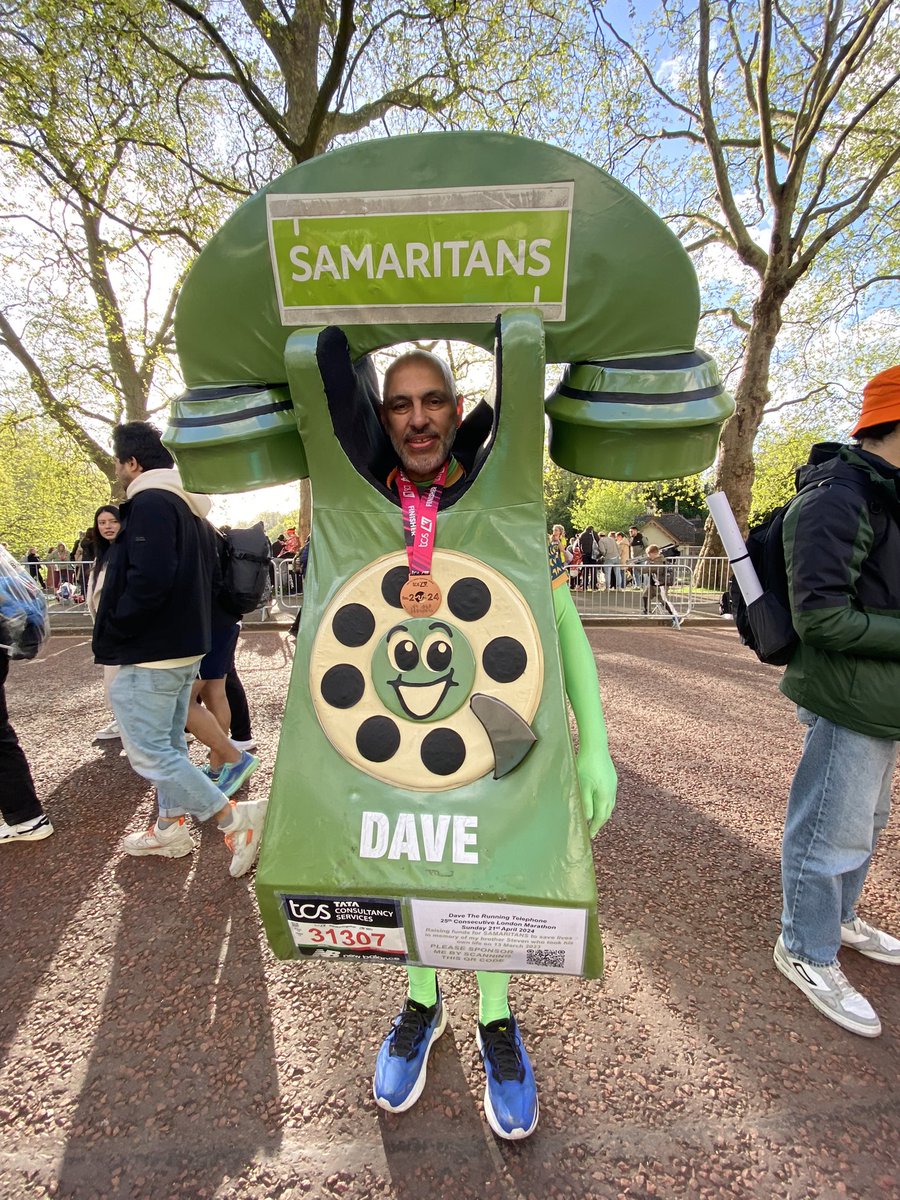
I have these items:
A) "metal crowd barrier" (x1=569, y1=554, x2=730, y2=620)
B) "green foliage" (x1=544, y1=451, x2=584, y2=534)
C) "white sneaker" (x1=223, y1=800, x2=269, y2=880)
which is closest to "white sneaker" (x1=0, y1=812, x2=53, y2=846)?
"white sneaker" (x1=223, y1=800, x2=269, y2=880)

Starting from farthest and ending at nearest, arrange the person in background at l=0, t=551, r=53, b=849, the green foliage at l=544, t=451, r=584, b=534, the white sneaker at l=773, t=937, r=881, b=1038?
the green foliage at l=544, t=451, r=584, b=534 → the person in background at l=0, t=551, r=53, b=849 → the white sneaker at l=773, t=937, r=881, b=1038

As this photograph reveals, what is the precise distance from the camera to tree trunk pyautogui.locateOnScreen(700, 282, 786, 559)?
11797mm

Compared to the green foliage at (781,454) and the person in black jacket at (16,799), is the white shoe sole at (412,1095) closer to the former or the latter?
the person in black jacket at (16,799)

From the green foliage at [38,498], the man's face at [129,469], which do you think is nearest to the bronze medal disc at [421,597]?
the man's face at [129,469]

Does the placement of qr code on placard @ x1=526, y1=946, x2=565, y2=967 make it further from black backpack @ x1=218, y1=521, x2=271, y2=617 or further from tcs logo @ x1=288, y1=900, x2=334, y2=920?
black backpack @ x1=218, y1=521, x2=271, y2=617

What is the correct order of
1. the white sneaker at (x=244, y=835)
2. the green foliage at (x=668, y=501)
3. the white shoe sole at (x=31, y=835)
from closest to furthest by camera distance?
the white sneaker at (x=244, y=835), the white shoe sole at (x=31, y=835), the green foliage at (x=668, y=501)

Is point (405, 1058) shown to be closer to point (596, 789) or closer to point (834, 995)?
point (596, 789)

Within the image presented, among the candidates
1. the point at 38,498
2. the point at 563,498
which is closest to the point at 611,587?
the point at 38,498

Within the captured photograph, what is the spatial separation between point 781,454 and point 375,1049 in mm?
28019

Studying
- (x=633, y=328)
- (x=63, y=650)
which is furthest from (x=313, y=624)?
(x=63, y=650)

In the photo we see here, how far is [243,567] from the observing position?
3.21 meters

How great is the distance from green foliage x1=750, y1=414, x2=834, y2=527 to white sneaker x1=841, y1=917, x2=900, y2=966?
18.9 m

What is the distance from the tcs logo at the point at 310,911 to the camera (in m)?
1.25

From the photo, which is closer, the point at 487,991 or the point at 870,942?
the point at 487,991
